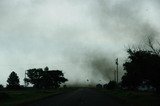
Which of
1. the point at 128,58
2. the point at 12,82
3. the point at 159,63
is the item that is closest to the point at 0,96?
the point at 128,58

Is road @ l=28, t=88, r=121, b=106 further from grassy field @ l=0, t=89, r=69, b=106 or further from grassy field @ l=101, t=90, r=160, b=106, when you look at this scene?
grassy field @ l=0, t=89, r=69, b=106

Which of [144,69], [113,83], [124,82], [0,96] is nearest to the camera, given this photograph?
[144,69]

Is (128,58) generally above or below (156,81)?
above

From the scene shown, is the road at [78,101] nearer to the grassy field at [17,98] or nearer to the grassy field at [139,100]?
the grassy field at [139,100]

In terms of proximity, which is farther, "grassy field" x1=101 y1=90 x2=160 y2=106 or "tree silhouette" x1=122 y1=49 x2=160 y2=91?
"tree silhouette" x1=122 y1=49 x2=160 y2=91

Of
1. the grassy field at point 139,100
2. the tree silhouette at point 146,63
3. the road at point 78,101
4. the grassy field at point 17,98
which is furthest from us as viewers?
the tree silhouette at point 146,63

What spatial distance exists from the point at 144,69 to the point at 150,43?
504 cm

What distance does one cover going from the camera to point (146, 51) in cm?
4872

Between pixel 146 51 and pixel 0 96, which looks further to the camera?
pixel 0 96

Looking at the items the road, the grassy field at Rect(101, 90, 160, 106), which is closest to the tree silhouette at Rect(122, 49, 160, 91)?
the grassy field at Rect(101, 90, 160, 106)

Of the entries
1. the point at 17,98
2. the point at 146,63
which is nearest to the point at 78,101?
the point at 146,63

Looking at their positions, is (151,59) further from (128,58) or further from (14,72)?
(14,72)

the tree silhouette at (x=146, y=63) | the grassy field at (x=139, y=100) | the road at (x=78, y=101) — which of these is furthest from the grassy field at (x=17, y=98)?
the tree silhouette at (x=146, y=63)

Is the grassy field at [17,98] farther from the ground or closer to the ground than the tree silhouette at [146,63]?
closer to the ground
